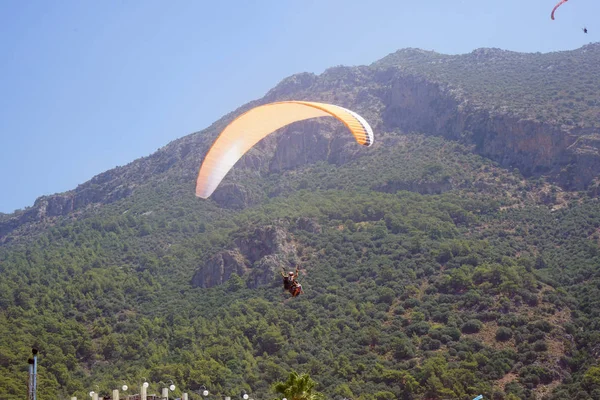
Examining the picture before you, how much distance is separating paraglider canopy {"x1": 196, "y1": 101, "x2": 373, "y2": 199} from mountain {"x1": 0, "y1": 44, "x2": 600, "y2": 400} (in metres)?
27.9

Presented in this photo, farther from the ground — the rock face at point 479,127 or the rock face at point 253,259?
the rock face at point 479,127

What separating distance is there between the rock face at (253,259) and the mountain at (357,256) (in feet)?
0.63

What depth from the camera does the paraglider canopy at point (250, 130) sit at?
24000 mm

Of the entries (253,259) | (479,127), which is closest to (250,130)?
(253,259)

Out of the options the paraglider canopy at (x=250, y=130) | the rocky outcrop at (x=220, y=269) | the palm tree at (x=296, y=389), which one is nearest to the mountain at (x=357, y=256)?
the rocky outcrop at (x=220, y=269)

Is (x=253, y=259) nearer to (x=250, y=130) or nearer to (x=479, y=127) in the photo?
(x=479, y=127)

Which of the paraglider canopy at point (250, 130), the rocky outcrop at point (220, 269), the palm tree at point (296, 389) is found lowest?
the rocky outcrop at point (220, 269)

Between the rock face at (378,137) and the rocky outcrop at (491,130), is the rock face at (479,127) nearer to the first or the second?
the rocky outcrop at (491,130)

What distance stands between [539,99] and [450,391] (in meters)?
54.2

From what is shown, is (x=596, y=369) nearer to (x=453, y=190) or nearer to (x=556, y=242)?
(x=556, y=242)

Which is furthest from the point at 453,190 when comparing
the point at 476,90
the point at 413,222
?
the point at 476,90

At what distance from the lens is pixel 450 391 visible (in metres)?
49.7

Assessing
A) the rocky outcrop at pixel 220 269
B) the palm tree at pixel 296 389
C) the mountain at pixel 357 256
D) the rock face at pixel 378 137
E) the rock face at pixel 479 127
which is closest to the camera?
the palm tree at pixel 296 389

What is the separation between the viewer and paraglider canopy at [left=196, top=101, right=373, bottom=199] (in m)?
24.0
